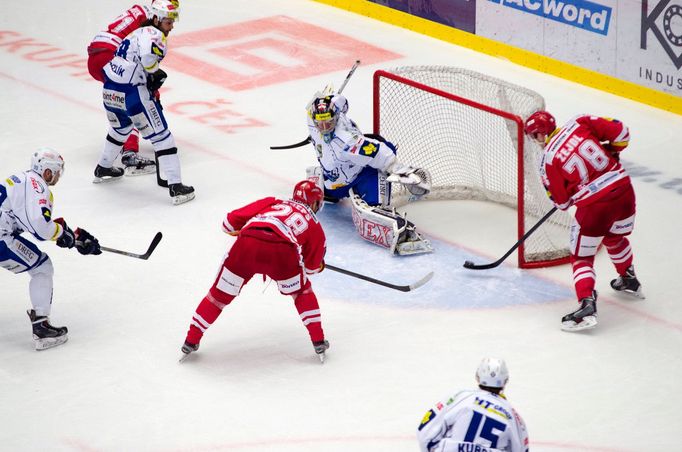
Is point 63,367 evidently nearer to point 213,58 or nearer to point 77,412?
point 77,412

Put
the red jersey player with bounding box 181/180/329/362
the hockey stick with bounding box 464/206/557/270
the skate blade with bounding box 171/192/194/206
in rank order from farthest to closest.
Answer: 1. the skate blade with bounding box 171/192/194/206
2. the hockey stick with bounding box 464/206/557/270
3. the red jersey player with bounding box 181/180/329/362

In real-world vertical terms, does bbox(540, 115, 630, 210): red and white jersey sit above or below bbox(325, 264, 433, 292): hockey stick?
above

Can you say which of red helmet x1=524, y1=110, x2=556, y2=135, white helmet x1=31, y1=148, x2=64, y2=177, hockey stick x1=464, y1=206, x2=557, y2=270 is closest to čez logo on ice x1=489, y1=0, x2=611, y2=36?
hockey stick x1=464, y1=206, x2=557, y2=270

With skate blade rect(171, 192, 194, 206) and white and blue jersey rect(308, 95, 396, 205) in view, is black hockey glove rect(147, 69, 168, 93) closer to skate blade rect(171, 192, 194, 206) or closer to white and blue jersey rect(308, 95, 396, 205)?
skate blade rect(171, 192, 194, 206)

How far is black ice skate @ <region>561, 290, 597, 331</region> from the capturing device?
6.25 metres

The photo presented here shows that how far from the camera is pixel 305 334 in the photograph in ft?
21.0

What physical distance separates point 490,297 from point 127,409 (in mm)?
2017

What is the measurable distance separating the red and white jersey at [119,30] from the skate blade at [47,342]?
261 cm

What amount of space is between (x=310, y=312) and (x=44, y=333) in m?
1.32

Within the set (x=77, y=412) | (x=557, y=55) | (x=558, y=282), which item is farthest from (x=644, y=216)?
(x=77, y=412)

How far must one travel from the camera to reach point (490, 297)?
6707 mm

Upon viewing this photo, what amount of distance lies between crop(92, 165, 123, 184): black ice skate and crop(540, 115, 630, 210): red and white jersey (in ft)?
10.3

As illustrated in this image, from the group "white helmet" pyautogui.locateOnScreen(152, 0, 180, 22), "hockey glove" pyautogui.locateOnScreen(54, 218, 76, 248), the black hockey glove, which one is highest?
"white helmet" pyautogui.locateOnScreen(152, 0, 180, 22)

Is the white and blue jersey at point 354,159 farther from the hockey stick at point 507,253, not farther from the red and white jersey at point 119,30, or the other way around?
the red and white jersey at point 119,30
